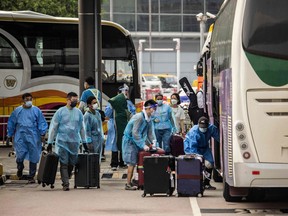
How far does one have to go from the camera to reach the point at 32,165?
1984cm

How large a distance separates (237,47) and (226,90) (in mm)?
1114

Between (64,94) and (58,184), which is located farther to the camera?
(64,94)

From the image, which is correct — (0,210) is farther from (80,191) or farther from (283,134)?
(283,134)

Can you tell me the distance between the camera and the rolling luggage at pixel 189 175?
16.4m

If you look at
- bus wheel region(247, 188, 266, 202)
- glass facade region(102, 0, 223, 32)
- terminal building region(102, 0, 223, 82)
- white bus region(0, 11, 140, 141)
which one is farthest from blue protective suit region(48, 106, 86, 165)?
glass facade region(102, 0, 223, 32)

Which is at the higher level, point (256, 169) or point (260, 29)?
point (260, 29)

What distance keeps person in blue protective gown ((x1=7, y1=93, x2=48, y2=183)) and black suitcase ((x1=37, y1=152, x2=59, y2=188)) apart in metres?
1.60

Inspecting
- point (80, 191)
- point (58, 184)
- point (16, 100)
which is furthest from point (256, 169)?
point (16, 100)

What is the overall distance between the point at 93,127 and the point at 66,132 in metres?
1.68

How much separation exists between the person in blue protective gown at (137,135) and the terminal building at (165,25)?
193 ft

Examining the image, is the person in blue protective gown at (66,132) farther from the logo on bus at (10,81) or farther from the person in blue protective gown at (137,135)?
the logo on bus at (10,81)

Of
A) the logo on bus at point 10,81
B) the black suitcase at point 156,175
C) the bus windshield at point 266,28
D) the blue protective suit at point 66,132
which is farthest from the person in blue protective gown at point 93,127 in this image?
the logo on bus at point 10,81

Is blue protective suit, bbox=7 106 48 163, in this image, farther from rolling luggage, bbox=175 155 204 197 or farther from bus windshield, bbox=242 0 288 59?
bus windshield, bbox=242 0 288 59

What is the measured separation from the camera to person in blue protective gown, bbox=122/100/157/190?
17.6 m
